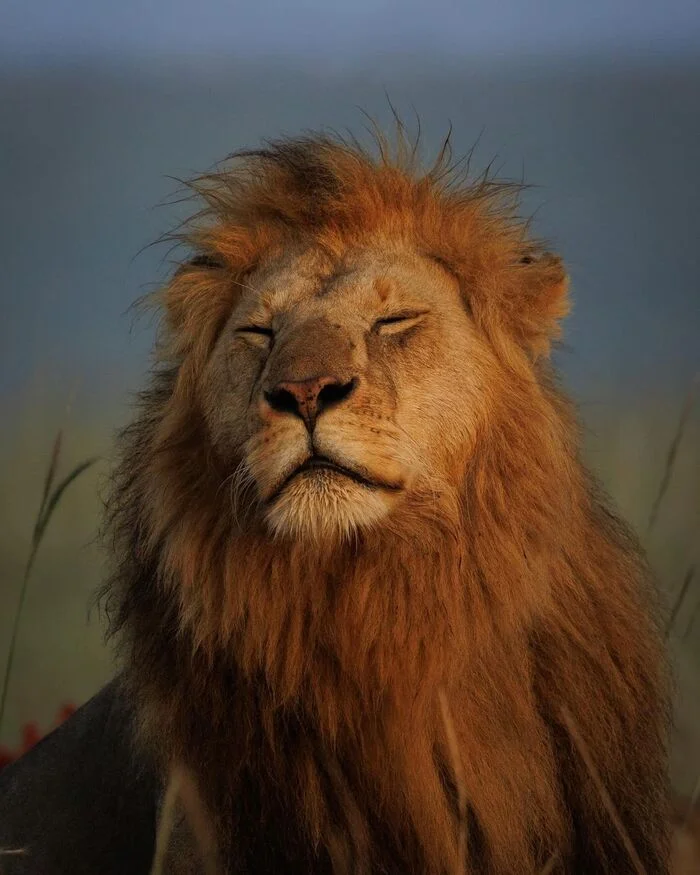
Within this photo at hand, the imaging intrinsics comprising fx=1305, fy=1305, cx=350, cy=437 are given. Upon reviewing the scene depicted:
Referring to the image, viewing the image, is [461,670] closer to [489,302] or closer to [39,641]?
[489,302]

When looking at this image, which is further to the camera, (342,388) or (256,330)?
(256,330)

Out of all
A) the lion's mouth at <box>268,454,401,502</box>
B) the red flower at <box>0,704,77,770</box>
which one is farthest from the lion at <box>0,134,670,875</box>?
the red flower at <box>0,704,77,770</box>

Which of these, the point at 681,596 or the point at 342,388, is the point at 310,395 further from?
the point at 681,596

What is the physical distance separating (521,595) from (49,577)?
3.63m

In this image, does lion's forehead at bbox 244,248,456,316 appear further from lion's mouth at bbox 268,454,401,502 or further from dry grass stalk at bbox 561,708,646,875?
dry grass stalk at bbox 561,708,646,875

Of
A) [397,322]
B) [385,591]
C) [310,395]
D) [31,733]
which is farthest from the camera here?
[31,733]

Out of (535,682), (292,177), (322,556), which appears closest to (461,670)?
(535,682)

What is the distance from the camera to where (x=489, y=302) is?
3016 mm

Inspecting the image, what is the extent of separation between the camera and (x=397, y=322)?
2838 mm

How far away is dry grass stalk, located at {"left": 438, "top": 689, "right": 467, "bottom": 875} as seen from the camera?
2515 millimetres

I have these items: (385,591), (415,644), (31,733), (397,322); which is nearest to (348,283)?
(397,322)

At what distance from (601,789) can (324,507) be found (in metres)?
0.80

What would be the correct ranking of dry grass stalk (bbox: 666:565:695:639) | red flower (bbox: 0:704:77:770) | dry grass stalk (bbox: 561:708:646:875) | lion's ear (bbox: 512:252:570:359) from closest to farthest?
dry grass stalk (bbox: 561:708:646:875), dry grass stalk (bbox: 666:565:695:639), lion's ear (bbox: 512:252:570:359), red flower (bbox: 0:704:77:770)

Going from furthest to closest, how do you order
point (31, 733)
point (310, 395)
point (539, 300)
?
point (31, 733), point (539, 300), point (310, 395)
